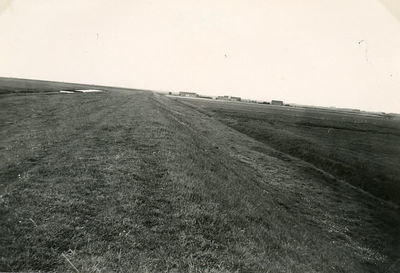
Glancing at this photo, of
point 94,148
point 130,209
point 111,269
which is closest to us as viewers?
point 111,269

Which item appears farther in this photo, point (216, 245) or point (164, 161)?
point (164, 161)

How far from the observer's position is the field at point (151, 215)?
20.7 ft

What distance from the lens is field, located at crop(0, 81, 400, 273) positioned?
6.32 m

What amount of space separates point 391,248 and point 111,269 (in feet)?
53.3

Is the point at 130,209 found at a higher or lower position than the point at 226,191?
higher

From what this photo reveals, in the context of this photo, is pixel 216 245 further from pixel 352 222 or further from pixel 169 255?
pixel 352 222

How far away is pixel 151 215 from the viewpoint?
8.09m

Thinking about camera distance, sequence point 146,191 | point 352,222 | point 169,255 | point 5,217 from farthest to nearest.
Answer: point 352,222 → point 146,191 → point 5,217 → point 169,255

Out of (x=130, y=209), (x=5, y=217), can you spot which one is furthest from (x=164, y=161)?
(x=5, y=217)

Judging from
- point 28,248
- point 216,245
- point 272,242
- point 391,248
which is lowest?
point 391,248

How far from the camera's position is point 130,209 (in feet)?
26.5

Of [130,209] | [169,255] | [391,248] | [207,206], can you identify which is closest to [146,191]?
[130,209]

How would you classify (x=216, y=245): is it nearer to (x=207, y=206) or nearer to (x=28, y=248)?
(x=207, y=206)

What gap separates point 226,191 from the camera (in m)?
12.5
